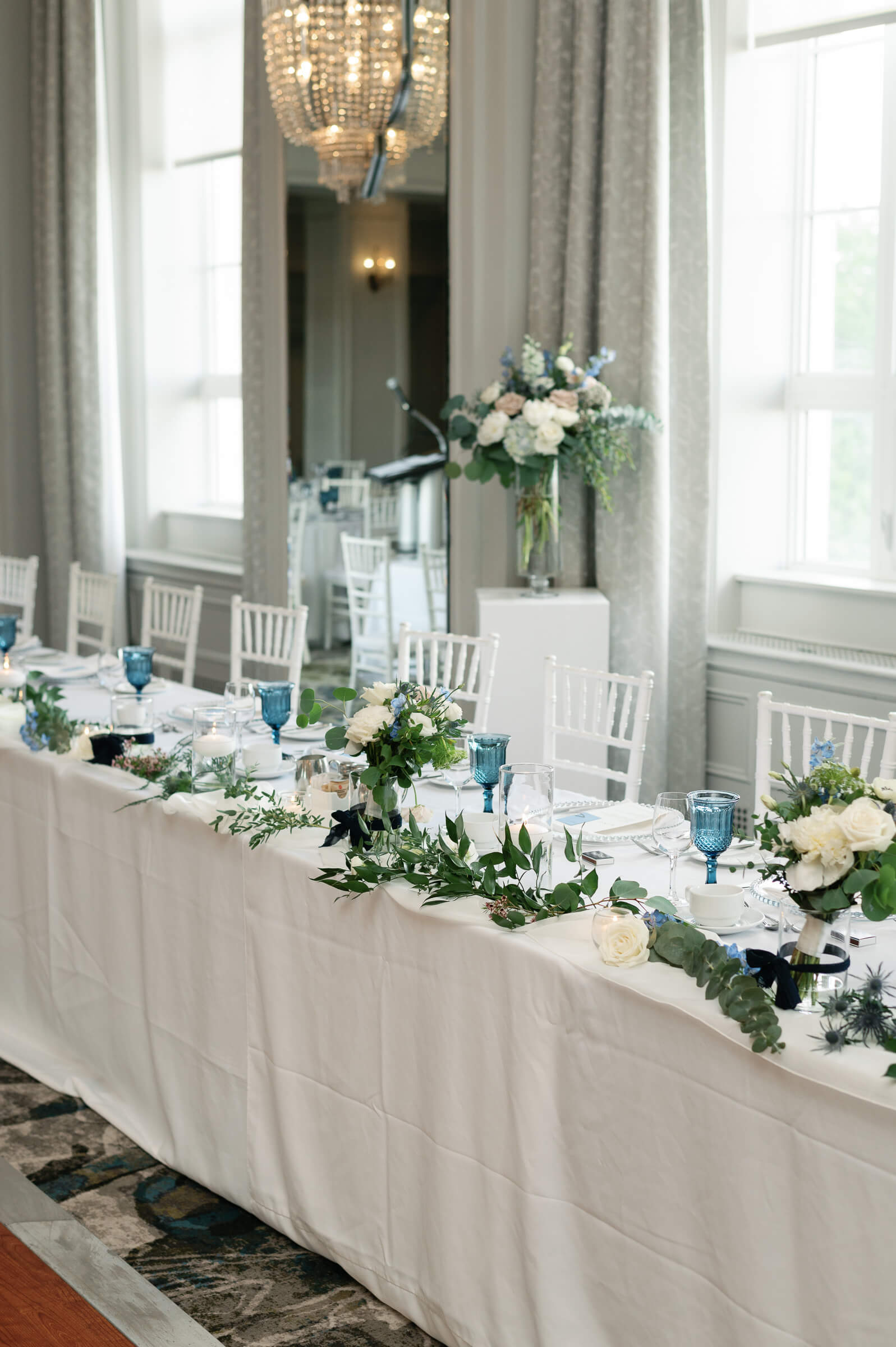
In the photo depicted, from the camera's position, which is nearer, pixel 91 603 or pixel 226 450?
pixel 91 603

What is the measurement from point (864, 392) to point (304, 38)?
212 centimetres

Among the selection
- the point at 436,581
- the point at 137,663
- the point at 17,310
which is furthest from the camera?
Result: the point at 17,310

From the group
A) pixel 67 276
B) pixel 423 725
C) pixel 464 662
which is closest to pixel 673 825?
pixel 423 725

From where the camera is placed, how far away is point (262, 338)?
5906 mm

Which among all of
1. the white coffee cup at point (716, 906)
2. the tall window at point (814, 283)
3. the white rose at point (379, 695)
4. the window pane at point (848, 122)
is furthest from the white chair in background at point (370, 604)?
the white coffee cup at point (716, 906)

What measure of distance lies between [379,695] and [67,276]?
5267 mm

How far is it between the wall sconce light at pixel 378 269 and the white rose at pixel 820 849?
13.8 feet

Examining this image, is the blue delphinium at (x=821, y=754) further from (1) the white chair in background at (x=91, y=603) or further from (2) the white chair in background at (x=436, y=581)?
(1) the white chair in background at (x=91, y=603)

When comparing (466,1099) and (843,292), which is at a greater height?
(843,292)

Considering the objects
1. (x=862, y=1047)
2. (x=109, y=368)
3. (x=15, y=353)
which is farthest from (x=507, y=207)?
(x=862, y=1047)

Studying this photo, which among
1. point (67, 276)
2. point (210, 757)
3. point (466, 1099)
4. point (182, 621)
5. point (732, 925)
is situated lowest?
point (466, 1099)

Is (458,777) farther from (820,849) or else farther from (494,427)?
(494,427)

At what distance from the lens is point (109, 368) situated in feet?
22.2

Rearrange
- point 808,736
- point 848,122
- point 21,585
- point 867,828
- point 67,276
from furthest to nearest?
point 67,276, point 21,585, point 848,122, point 808,736, point 867,828
